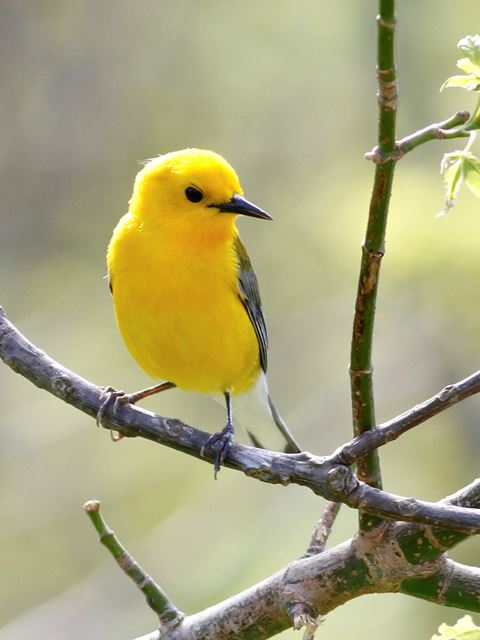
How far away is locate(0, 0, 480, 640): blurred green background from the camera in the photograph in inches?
A: 323

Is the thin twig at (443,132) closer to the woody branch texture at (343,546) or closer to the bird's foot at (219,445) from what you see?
the woody branch texture at (343,546)

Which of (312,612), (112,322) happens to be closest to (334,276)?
(112,322)

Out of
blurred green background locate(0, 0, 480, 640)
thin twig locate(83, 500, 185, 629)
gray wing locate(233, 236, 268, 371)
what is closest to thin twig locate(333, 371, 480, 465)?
thin twig locate(83, 500, 185, 629)

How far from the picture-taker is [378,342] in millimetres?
9516

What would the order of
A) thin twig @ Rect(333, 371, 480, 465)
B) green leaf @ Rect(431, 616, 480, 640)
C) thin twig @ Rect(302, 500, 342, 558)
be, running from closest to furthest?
green leaf @ Rect(431, 616, 480, 640), thin twig @ Rect(333, 371, 480, 465), thin twig @ Rect(302, 500, 342, 558)

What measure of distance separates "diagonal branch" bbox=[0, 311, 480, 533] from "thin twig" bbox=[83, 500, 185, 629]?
0.38 meters

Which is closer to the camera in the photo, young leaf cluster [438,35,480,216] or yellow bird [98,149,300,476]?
young leaf cluster [438,35,480,216]

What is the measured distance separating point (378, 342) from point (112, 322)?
2.86m

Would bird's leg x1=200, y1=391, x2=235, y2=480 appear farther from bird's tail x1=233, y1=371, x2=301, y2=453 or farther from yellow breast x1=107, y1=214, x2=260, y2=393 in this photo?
bird's tail x1=233, y1=371, x2=301, y2=453

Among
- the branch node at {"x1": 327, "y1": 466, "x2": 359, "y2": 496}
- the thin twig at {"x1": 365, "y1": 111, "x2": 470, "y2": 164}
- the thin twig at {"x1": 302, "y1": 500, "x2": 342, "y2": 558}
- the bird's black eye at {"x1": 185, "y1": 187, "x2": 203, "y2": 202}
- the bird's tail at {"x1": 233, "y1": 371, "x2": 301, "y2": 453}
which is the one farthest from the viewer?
the bird's tail at {"x1": 233, "y1": 371, "x2": 301, "y2": 453}

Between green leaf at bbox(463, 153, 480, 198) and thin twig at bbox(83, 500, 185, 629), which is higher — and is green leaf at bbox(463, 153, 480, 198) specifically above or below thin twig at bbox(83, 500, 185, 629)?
below

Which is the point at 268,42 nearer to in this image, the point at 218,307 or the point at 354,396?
the point at 218,307

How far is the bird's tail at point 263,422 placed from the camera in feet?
19.6

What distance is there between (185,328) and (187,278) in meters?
0.25
